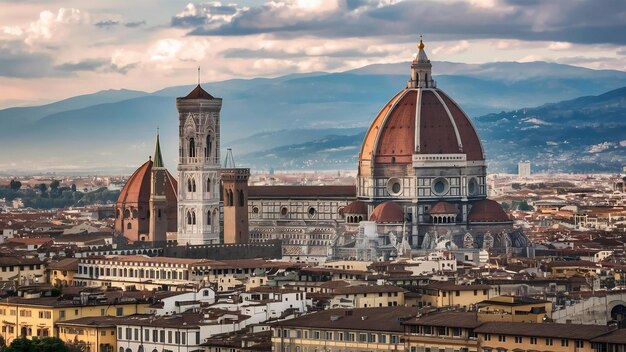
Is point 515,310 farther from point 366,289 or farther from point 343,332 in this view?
point 366,289

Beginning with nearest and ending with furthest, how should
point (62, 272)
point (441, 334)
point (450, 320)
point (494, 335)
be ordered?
point (494, 335)
point (441, 334)
point (450, 320)
point (62, 272)

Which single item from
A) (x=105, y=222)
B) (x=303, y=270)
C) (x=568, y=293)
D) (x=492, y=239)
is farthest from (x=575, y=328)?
(x=105, y=222)

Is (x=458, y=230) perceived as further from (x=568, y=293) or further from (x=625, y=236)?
(x=568, y=293)

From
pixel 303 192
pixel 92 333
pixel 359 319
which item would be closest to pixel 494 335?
pixel 359 319

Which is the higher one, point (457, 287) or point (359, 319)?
point (457, 287)

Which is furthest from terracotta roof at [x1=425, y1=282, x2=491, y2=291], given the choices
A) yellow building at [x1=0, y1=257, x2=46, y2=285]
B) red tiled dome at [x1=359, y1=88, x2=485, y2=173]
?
red tiled dome at [x1=359, y1=88, x2=485, y2=173]

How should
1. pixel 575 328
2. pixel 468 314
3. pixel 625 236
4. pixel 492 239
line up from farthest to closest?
pixel 625 236 < pixel 492 239 < pixel 468 314 < pixel 575 328
